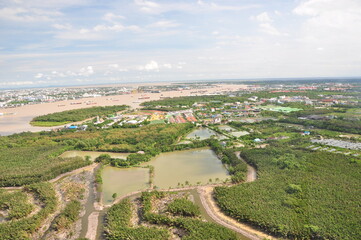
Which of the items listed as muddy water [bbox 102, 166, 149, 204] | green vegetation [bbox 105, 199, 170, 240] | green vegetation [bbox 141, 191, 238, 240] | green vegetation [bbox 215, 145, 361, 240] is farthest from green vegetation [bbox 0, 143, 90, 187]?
green vegetation [bbox 215, 145, 361, 240]

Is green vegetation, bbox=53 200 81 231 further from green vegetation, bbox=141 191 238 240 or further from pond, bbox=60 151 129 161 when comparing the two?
pond, bbox=60 151 129 161

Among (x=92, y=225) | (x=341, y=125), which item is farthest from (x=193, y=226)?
(x=341, y=125)

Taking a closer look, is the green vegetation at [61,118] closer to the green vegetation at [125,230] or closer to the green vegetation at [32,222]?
the green vegetation at [32,222]

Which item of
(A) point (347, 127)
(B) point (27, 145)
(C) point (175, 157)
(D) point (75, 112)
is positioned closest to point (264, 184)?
(C) point (175, 157)

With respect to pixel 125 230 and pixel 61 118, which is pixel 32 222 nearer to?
pixel 125 230

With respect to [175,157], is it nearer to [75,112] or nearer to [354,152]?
[354,152]

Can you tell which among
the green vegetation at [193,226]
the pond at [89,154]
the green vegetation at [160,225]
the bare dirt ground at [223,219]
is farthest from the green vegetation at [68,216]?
the pond at [89,154]

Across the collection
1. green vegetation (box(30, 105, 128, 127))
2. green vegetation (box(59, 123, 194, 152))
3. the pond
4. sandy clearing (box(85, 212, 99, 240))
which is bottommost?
sandy clearing (box(85, 212, 99, 240))
